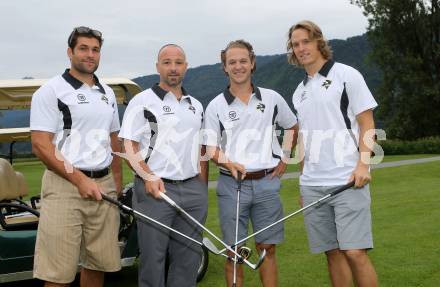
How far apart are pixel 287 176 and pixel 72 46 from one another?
14683 mm

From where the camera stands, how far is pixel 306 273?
5.97m

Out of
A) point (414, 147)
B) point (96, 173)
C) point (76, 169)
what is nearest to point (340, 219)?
point (96, 173)

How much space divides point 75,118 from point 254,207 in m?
1.54

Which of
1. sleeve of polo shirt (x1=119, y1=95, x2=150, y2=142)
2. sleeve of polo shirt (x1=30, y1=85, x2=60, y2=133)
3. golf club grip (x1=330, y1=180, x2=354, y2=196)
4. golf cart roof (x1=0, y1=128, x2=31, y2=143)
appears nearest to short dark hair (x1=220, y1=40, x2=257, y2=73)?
sleeve of polo shirt (x1=119, y1=95, x2=150, y2=142)

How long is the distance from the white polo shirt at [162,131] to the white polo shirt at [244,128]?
27cm

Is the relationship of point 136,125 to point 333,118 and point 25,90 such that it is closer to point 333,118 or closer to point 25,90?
point 333,118


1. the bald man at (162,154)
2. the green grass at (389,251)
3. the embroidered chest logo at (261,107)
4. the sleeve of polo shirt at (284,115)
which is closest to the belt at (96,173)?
the bald man at (162,154)

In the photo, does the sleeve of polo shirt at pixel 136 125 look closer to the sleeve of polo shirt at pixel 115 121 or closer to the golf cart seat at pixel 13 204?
the sleeve of polo shirt at pixel 115 121

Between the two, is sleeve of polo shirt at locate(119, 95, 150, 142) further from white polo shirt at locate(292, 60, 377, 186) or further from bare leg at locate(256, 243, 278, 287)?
bare leg at locate(256, 243, 278, 287)

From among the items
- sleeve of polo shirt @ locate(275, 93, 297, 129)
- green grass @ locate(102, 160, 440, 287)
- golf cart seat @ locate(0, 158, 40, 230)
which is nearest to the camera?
sleeve of polo shirt @ locate(275, 93, 297, 129)

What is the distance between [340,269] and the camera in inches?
167

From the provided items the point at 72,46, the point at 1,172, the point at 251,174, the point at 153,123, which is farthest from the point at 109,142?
the point at 1,172

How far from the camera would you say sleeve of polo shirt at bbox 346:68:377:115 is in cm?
394

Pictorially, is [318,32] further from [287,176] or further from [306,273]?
[287,176]
